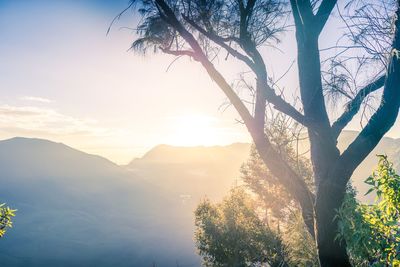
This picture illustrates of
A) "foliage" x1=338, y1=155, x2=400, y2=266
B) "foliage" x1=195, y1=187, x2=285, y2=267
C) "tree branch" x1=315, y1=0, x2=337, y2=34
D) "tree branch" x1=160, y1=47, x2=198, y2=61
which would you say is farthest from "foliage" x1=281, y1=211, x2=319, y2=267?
"foliage" x1=195, y1=187, x2=285, y2=267

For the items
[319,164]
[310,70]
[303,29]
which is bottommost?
[319,164]

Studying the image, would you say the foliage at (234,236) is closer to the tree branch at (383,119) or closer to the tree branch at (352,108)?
the tree branch at (352,108)

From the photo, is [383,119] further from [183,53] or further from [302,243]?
[302,243]

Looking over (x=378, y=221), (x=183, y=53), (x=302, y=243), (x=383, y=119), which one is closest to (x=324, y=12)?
(x=383, y=119)

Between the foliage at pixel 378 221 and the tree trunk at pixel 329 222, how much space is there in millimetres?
135

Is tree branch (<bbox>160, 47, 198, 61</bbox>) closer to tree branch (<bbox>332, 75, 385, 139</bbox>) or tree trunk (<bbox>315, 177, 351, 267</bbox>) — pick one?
tree branch (<bbox>332, 75, 385, 139</bbox>)

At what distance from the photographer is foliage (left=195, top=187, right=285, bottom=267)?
2283cm

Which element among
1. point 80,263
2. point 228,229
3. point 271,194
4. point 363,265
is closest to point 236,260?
point 228,229

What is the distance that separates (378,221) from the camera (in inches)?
147

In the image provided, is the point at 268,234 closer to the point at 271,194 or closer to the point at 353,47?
the point at 271,194

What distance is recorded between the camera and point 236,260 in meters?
23.7

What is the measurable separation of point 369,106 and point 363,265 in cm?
254

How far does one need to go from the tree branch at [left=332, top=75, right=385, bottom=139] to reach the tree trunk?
0.81 m

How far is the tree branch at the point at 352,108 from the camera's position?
4367mm
